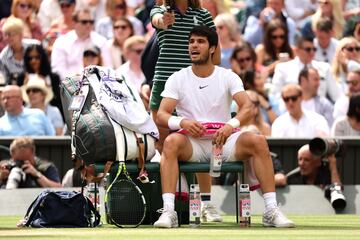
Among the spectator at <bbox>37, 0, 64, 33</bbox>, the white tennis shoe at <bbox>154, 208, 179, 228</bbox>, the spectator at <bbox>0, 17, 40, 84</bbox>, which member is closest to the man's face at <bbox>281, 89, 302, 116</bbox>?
the spectator at <bbox>0, 17, 40, 84</bbox>

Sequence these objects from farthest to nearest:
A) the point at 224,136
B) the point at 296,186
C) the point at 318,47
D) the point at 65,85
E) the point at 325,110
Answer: the point at 318,47, the point at 325,110, the point at 296,186, the point at 65,85, the point at 224,136

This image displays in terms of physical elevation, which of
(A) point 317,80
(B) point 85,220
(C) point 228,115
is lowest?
(B) point 85,220

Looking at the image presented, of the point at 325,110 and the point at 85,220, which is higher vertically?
the point at 325,110

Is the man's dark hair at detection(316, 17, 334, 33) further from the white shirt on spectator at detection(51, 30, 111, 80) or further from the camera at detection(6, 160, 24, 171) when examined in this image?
the camera at detection(6, 160, 24, 171)

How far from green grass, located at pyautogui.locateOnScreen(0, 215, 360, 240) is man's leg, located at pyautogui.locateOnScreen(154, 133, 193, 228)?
0.13 meters

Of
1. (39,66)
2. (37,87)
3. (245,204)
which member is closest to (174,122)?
(245,204)

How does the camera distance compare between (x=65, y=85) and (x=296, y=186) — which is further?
(x=296, y=186)

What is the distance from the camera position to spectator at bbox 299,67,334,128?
18906 millimetres

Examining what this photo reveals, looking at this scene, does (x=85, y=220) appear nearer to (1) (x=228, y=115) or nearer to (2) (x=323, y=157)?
(1) (x=228, y=115)

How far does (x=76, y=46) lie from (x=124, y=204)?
859cm

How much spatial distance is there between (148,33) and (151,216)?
31.7ft

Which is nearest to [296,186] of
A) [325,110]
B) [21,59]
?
[325,110]

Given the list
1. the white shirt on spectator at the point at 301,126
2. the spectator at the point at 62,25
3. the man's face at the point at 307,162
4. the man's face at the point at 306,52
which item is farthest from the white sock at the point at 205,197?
the spectator at the point at 62,25

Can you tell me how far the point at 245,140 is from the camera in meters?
11.6
